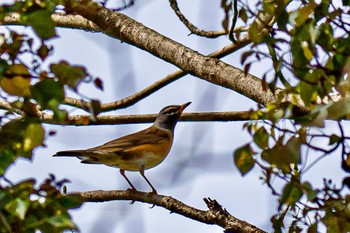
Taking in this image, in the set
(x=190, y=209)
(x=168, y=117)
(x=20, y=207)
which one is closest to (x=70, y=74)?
(x=20, y=207)

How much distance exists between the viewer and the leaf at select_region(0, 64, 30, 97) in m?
3.22

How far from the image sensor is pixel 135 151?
8133 millimetres

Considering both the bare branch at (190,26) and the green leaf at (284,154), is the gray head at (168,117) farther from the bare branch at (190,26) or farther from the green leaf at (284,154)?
the green leaf at (284,154)

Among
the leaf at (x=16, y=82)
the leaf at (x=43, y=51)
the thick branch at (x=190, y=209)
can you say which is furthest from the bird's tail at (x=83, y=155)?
the leaf at (x=16, y=82)

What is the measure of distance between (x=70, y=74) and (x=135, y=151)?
4957 mm

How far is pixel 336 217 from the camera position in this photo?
3416 mm

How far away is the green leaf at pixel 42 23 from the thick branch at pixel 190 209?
1.79 metres

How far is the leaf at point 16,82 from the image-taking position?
3.22 meters

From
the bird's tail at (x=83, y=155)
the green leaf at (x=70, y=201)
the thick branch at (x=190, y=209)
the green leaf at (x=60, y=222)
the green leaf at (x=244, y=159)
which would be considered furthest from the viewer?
the bird's tail at (x=83, y=155)

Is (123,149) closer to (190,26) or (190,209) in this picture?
(190,26)

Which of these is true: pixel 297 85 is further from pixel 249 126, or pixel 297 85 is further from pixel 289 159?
pixel 289 159

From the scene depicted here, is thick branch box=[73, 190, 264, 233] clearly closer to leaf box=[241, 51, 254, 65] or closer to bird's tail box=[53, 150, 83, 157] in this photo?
bird's tail box=[53, 150, 83, 157]

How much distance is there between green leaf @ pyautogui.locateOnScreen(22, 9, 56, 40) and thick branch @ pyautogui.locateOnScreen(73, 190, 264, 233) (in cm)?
179

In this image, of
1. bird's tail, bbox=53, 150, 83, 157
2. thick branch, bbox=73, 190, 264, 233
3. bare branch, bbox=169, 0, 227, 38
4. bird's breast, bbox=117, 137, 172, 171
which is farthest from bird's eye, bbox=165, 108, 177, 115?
thick branch, bbox=73, 190, 264, 233
